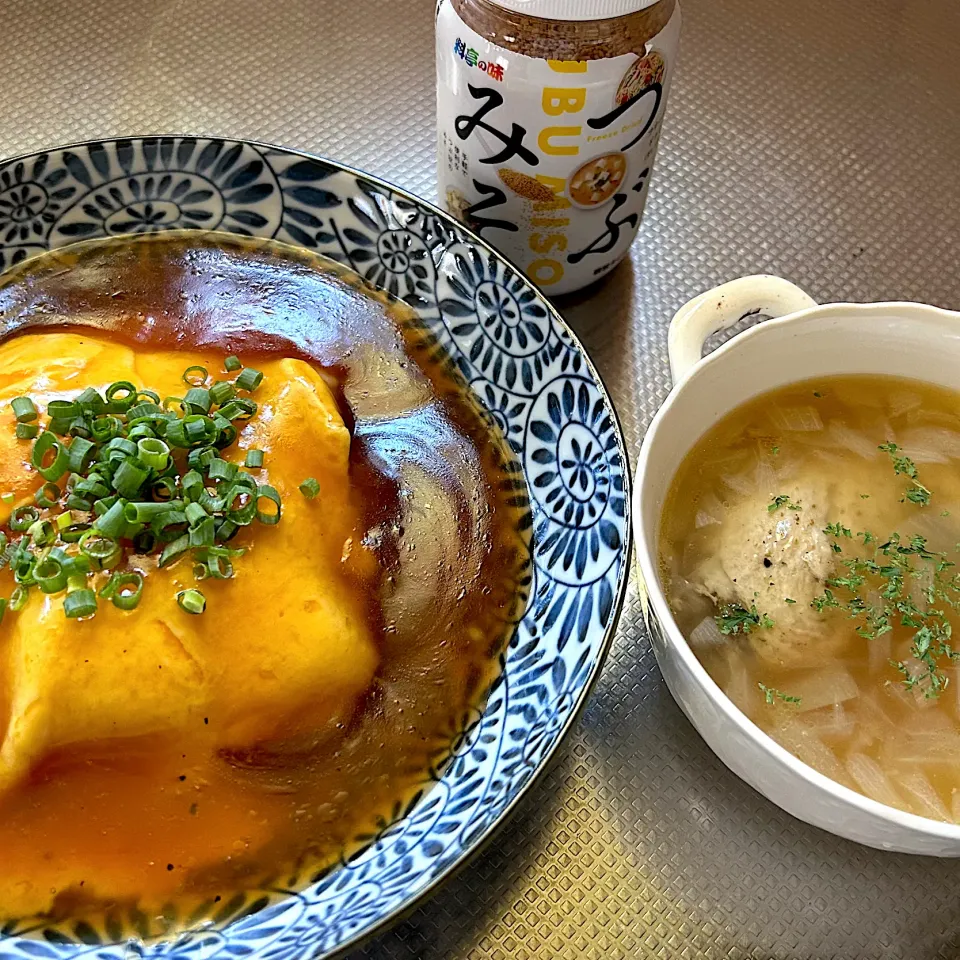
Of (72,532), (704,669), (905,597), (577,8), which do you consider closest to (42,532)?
(72,532)

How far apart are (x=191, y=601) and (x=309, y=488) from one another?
206 mm

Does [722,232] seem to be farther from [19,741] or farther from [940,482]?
[19,741]

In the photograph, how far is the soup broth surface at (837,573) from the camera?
0.99 meters

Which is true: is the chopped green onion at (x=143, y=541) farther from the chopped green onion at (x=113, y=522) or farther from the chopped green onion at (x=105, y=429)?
the chopped green onion at (x=105, y=429)

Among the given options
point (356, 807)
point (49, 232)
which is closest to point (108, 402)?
point (49, 232)

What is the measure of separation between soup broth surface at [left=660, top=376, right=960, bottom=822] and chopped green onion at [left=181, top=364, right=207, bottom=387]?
65cm

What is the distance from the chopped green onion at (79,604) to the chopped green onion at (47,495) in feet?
0.44

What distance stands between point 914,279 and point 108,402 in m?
1.38

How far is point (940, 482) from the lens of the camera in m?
1.13

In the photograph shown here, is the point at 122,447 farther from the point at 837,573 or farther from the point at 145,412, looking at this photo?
the point at 837,573

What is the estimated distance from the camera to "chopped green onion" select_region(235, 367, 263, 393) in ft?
4.15

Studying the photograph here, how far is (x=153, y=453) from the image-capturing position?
1.13 m

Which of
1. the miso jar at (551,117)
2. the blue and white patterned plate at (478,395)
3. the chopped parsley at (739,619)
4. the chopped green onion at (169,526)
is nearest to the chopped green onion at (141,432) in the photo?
the chopped green onion at (169,526)

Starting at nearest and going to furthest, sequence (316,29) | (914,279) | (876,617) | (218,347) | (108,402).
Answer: (876,617)
(108,402)
(218,347)
(914,279)
(316,29)
